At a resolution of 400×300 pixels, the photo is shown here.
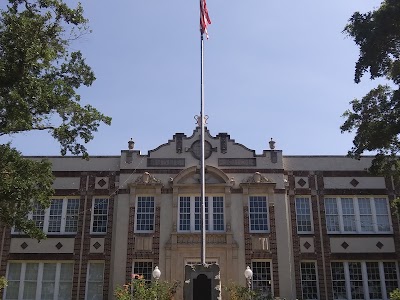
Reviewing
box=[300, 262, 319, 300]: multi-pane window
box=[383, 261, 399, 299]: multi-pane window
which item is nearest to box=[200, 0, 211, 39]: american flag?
box=[300, 262, 319, 300]: multi-pane window

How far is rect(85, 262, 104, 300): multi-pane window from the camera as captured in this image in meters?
25.7

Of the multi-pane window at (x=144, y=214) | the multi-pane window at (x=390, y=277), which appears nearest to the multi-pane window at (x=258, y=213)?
the multi-pane window at (x=144, y=214)

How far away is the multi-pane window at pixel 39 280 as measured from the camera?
84.6 ft

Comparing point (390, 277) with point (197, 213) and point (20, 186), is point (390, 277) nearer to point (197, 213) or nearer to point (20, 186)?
point (197, 213)

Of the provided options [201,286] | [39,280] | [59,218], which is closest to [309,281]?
[201,286]

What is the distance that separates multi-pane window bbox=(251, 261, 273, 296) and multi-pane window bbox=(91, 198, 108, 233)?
26.0 ft

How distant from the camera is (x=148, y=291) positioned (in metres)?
21.3

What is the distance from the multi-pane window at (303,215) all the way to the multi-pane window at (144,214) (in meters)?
7.57

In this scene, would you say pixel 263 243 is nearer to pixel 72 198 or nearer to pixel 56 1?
pixel 72 198

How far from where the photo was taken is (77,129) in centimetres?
1811

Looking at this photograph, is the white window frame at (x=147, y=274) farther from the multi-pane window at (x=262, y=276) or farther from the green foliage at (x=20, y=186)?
the green foliage at (x=20, y=186)

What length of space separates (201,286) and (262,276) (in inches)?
285

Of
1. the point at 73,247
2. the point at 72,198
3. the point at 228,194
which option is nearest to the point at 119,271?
the point at 73,247

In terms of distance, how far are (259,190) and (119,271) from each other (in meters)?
8.13
